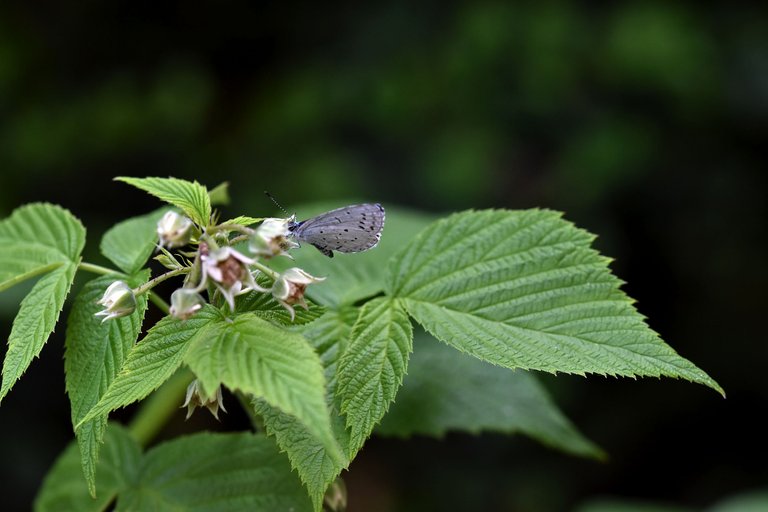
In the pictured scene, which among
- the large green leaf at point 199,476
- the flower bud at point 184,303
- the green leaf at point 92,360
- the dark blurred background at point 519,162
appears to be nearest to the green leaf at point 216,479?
the large green leaf at point 199,476

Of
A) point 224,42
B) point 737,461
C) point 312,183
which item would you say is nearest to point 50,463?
point 312,183

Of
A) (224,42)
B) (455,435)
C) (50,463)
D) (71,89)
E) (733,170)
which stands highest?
(733,170)

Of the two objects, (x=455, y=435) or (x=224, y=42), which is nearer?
(x=455, y=435)

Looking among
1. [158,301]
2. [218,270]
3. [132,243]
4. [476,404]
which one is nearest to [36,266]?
[132,243]

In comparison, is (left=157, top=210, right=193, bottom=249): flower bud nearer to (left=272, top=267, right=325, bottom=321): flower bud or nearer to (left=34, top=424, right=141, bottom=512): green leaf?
(left=272, top=267, right=325, bottom=321): flower bud

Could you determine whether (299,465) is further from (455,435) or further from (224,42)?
(224,42)

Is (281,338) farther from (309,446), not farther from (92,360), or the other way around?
(92,360)
